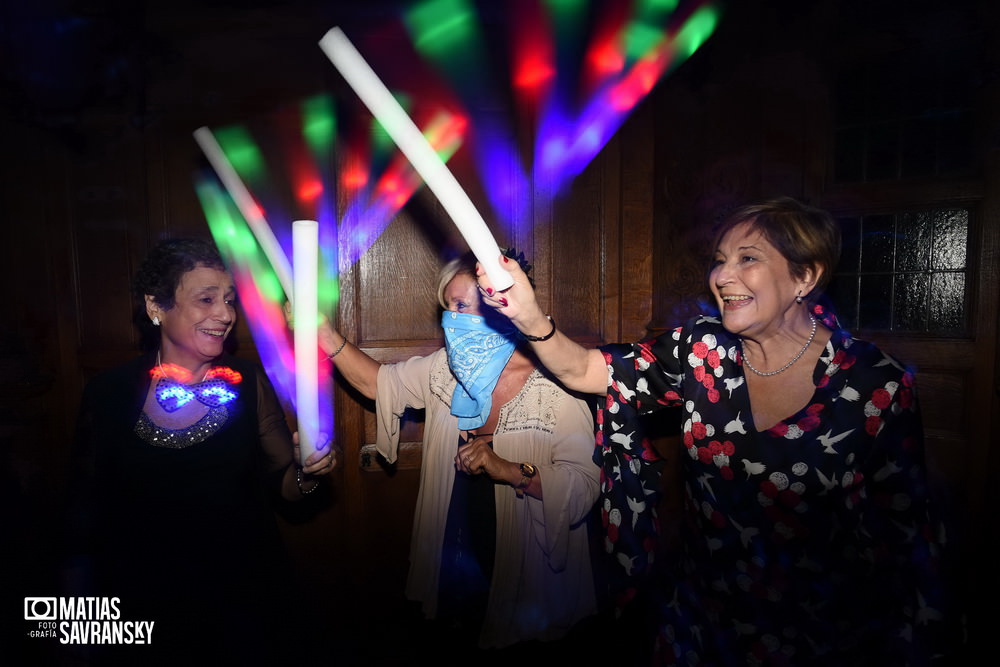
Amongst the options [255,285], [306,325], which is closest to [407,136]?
[306,325]

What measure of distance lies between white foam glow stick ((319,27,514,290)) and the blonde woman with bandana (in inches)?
39.3

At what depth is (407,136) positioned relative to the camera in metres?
0.92

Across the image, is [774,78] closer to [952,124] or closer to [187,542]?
[952,124]

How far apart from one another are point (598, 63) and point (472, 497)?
2420 millimetres

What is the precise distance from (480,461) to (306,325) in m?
0.91

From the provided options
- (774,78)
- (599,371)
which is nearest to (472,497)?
(599,371)

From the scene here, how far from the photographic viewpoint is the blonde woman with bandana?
71.6 inches

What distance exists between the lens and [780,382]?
1.52 m

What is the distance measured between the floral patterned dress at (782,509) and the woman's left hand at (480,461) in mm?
367

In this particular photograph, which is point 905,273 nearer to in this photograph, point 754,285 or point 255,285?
point 754,285

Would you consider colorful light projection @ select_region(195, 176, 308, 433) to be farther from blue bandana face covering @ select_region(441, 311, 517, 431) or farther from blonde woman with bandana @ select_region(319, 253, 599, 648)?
blue bandana face covering @ select_region(441, 311, 517, 431)

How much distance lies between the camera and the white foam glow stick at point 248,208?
1259mm

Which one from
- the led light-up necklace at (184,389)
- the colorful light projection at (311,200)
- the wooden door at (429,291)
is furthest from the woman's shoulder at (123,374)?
the wooden door at (429,291)

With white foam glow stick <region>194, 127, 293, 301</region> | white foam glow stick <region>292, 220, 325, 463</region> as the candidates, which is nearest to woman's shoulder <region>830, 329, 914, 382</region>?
white foam glow stick <region>292, 220, 325, 463</region>
